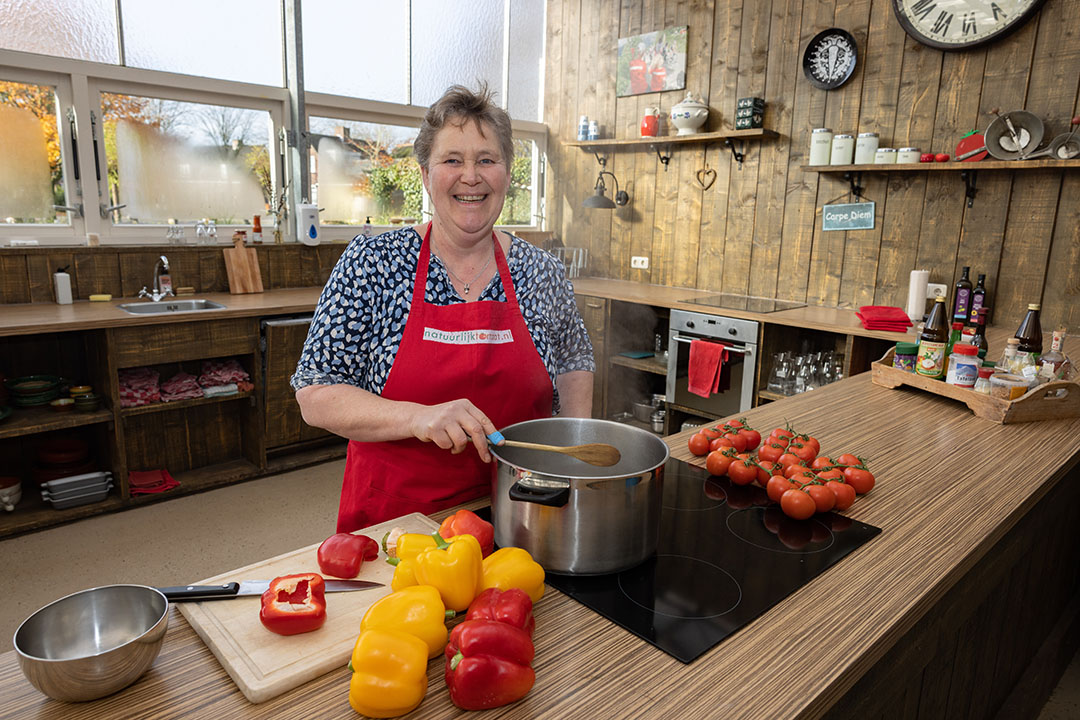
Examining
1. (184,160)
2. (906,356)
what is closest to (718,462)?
(906,356)

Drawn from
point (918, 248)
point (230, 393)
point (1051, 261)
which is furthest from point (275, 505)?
point (1051, 261)

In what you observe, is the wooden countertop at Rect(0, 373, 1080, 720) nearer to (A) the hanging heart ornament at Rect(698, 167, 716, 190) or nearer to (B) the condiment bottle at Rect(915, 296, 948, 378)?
(B) the condiment bottle at Rect(915, 296, 948, 378)

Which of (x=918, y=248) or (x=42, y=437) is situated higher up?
(x=918, y=248)

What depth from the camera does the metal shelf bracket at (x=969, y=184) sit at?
3.36m

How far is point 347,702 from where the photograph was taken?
772mm

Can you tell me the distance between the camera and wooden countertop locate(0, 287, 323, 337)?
9.23 ft

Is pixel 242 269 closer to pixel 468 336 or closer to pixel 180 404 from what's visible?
pixel 180 404

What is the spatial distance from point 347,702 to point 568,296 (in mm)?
1176

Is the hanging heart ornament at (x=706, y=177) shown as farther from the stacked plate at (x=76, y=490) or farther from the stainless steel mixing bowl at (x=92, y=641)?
the stainless steel mixing bowl at (x=92, y=641)

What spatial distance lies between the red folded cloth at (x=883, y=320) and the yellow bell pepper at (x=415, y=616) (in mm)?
2942

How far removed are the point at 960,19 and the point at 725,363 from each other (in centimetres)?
A: 197

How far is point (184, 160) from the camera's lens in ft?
12.6

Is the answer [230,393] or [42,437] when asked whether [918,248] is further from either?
[42,437]

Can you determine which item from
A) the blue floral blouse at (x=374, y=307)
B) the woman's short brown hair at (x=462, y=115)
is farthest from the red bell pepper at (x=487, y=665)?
the woman's short brown hair at (x=462, y=115)
